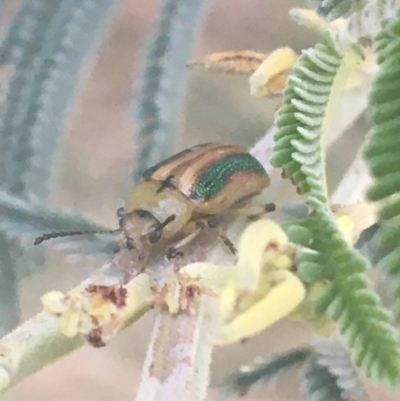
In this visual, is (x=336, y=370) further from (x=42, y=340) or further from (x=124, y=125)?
(x=124, y=125)

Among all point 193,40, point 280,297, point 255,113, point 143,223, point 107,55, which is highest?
point 107,55

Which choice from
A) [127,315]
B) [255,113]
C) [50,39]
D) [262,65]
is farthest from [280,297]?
[255,113]

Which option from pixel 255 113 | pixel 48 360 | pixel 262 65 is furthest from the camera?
pixel 255 113

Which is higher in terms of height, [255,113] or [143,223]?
[255,113]

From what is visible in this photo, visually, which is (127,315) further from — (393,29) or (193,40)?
(193,40)

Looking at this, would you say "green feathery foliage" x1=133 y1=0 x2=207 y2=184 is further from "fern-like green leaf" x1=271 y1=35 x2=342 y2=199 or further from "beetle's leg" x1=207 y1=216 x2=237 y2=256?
"fern-like green leaf" x1=271 y1=35 x2=342 y2=199

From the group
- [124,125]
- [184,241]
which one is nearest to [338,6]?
[184,241]

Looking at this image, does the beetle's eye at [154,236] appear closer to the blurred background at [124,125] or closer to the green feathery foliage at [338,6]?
the green feathery foliage at [338,6]
